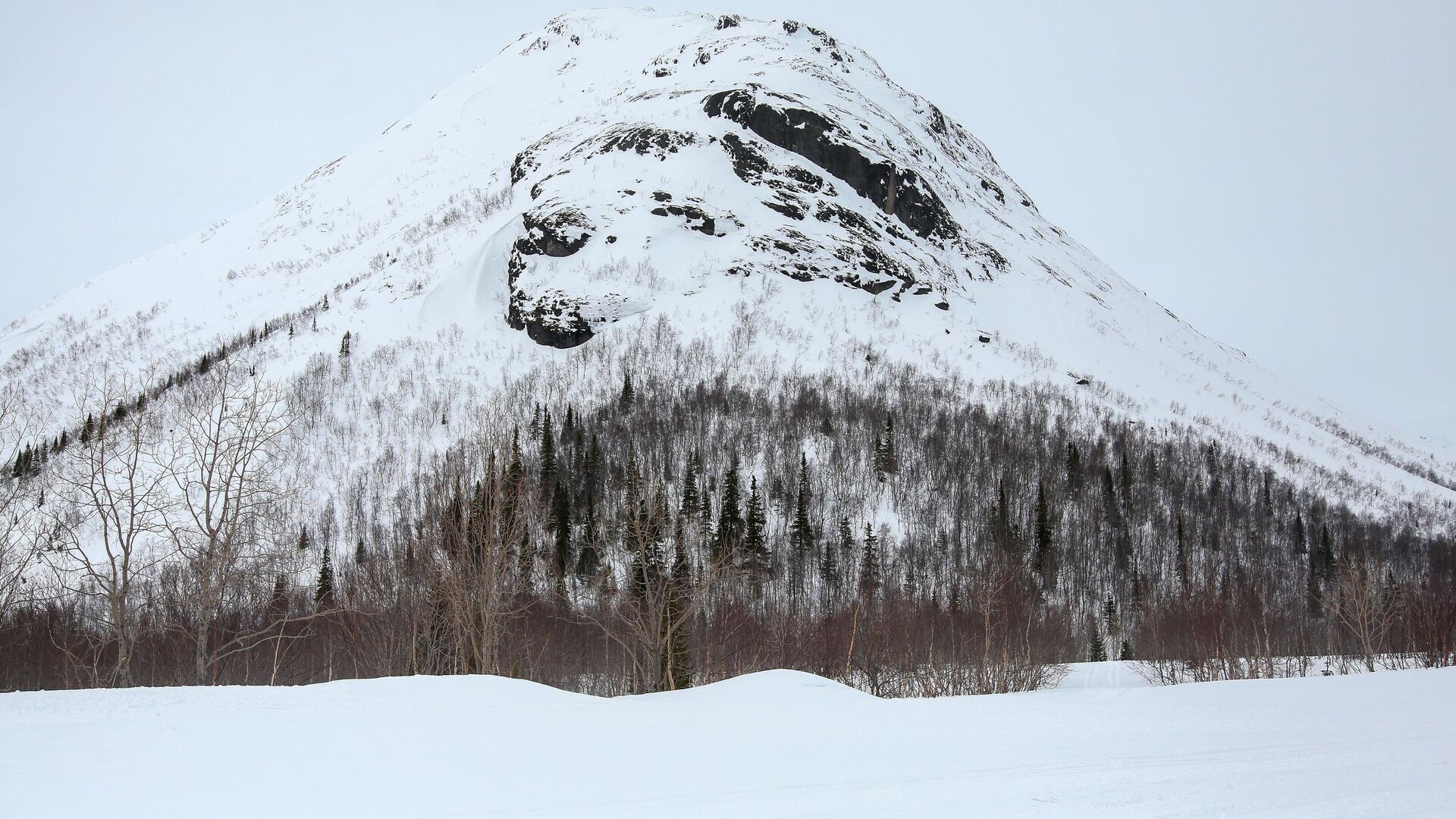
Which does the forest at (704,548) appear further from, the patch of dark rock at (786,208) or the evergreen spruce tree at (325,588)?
the patch of dark rock at (786,208)

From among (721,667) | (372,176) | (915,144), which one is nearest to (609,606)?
(721,667)

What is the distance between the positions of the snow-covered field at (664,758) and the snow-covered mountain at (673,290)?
77360 millimetres

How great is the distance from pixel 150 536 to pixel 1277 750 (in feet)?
248

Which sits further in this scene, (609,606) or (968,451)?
(968,451)

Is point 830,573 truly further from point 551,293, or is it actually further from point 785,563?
point 551,293

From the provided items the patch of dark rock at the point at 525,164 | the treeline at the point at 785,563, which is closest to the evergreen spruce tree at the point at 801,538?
the treeline at the point at 785,563

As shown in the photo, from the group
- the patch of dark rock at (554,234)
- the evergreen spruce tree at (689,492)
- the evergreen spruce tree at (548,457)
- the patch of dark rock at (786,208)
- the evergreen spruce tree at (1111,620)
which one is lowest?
the evergreen spruce tree at (1111,620)

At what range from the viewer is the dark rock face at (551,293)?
4375 inches

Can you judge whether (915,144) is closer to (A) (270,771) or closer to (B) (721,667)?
(B) (721,667)

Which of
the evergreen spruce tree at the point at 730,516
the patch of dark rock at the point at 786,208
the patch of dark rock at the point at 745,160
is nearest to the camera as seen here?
the evergreen spruce tree at the point at 730,516

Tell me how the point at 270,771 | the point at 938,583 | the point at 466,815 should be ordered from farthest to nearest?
the point at 938,583, the point at 270,771, the point at 466,815

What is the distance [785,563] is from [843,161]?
4090 inches

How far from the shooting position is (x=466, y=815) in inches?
309

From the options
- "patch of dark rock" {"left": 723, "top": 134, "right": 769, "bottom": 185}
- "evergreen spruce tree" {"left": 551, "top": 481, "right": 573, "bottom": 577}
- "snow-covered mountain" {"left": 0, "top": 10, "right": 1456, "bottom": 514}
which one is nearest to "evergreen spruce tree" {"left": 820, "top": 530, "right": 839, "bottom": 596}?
"evergreen spruce tree" {"left": 551, "top": 481, "right": 573, "bottom": 577}
